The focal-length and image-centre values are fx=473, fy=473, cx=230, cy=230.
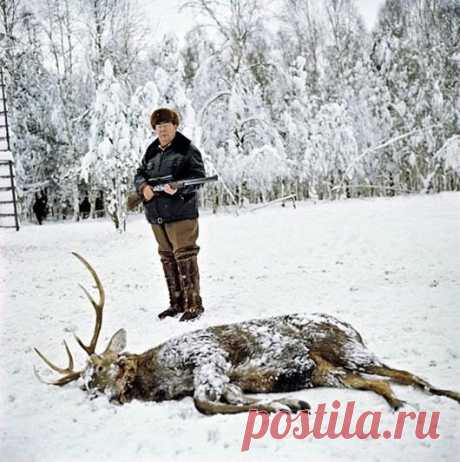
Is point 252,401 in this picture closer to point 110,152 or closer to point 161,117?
point 161,117

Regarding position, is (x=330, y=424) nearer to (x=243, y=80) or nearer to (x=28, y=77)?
(x=28, y=77)

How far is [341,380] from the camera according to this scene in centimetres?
144

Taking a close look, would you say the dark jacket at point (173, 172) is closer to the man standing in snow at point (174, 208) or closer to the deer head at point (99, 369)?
the man standing in snow at point (174, 208)

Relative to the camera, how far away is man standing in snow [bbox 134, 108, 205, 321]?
80.1 inches

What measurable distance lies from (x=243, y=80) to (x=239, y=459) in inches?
90.1

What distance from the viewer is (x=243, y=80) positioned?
112 inches

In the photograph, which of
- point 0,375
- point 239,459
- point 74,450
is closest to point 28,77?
point 0,375

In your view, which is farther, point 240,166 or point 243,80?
point 240,166

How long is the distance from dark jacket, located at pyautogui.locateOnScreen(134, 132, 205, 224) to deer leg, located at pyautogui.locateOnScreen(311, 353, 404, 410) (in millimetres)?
879

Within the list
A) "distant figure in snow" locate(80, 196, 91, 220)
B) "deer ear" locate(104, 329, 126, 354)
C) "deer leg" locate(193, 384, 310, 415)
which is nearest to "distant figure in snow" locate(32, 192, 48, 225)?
"distant figure in snow" locate(80, 196, 91, 220)

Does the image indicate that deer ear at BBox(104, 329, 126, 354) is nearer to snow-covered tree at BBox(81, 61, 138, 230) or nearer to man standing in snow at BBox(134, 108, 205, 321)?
man standing in snow at BBox(134, 108, 205, 321)

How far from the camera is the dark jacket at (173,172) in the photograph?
2.04 m

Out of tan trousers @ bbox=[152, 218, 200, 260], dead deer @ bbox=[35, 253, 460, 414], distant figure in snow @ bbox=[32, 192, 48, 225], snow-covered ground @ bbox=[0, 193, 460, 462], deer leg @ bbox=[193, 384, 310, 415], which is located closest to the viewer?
snow-covered ground @ bbox=[0, 193, 460, 462]

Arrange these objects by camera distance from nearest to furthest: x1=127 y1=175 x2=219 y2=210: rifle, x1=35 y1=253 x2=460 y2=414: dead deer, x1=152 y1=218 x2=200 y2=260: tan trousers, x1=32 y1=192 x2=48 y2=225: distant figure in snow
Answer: x1=35 y1=253 x2=460 y2=414: dead deer → x1=32 y1=192 x2=48 y2=225: distant figure in snow → x1=127 y1=175 x2=219 y2=210: rifle → x1=152 y1=218 x2=200 y2=260: tan trousers
